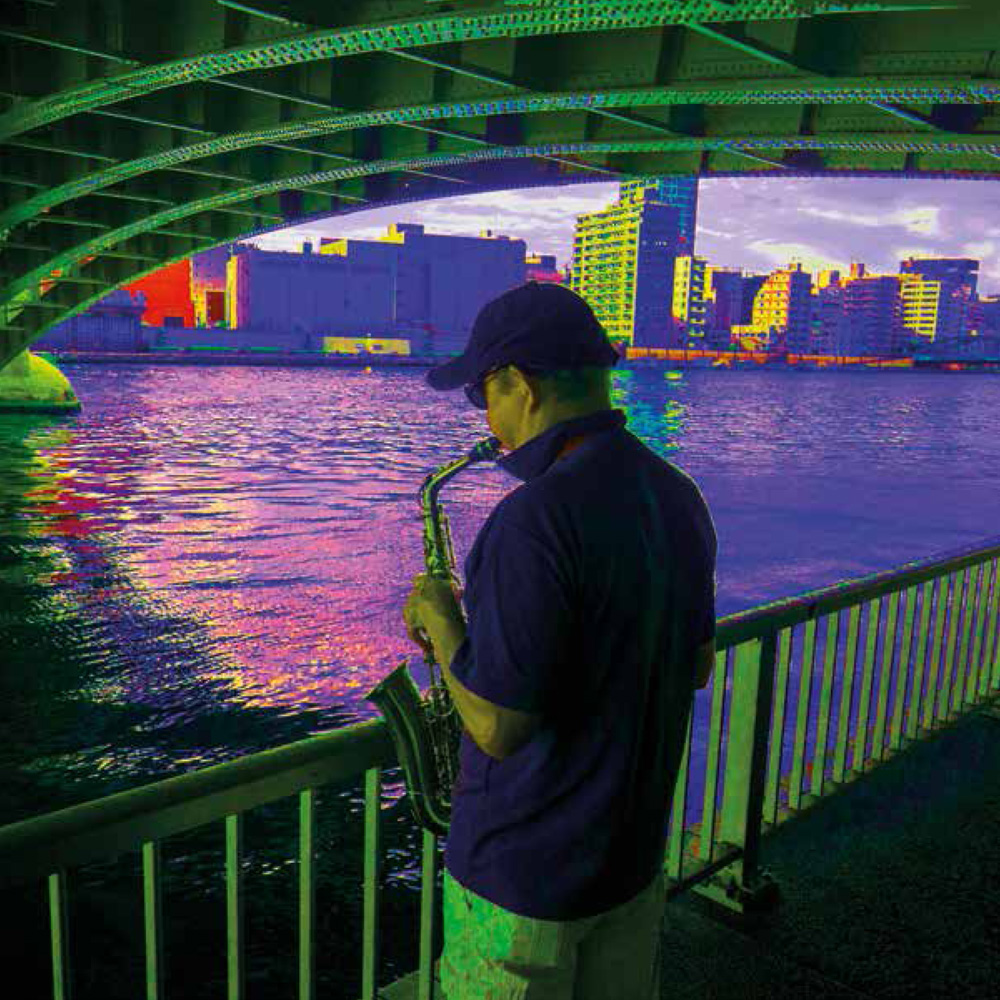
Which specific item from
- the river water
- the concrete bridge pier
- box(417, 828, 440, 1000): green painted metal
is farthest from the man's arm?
the concrete bridge pier

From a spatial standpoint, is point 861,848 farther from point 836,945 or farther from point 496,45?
point 496,45

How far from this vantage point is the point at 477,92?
1554 centimetres

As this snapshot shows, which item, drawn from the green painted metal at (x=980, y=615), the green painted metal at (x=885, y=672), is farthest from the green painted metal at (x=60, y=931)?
the green painted metal at (x=980, y=615)

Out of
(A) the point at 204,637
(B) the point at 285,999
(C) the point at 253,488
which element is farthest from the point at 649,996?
(C) the point at 253,488

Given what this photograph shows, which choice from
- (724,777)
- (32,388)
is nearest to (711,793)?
(724,777)

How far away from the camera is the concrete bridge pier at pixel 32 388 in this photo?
45.7 meters

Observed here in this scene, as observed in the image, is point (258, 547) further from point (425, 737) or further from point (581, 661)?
point (581, 661)

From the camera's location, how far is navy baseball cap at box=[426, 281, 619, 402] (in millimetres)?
1963

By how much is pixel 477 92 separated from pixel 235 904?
1516 centimetres

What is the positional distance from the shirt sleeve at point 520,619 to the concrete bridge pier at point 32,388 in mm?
49026

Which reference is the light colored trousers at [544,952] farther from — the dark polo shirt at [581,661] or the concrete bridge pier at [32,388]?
the concrete bridge pier at [32,388]

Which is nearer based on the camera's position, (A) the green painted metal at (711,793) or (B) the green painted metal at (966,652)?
(A) the green painted metal at (711,793)

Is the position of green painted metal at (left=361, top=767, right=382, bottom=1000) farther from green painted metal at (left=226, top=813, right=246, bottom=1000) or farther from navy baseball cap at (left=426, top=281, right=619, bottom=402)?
navy baseball cap at (left=426, top=281, right=619, bottom=402)

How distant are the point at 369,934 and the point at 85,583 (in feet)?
52.7
